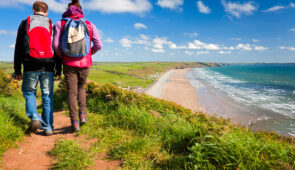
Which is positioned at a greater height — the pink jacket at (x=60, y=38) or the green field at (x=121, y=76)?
the pink jacket at (x=60, y=38)

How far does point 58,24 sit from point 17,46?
0.85 metres

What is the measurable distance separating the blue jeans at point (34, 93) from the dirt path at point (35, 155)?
12.3 inches

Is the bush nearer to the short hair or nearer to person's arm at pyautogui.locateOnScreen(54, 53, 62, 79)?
person's arm at pyautogui.locateOnScreen(54, 53, 62, 79)

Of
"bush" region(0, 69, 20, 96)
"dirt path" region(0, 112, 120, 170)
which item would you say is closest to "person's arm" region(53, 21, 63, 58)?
"dirt path" region(0, 112, 120, 170)

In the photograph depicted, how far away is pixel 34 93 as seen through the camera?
3.15 metres

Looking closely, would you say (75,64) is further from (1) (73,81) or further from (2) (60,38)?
(2) (60,38)

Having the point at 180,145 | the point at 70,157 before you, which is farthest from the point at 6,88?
the point at 180,145

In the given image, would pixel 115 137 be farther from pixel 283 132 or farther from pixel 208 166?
pixel 283 132

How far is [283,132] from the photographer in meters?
12.6

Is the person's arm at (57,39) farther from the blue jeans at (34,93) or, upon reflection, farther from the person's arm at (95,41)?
the person's arm at (95,41)

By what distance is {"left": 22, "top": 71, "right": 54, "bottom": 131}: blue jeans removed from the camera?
118 inches

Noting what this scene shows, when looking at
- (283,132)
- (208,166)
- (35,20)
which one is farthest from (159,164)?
(283,132)

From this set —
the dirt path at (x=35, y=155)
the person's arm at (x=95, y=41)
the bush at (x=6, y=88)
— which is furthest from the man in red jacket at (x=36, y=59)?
the bush at (x=6, y=88)

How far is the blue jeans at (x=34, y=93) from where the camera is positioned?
118 inches
